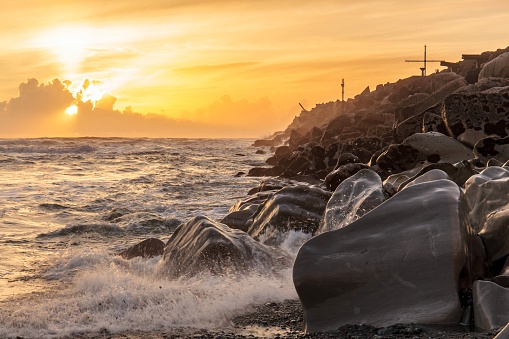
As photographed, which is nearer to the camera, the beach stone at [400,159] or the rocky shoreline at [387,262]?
the rocky shoreline at [387,262]

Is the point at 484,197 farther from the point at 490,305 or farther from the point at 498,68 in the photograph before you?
the point at 498,68

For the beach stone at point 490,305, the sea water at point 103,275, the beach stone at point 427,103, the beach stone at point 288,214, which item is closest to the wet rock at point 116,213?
the sea water at point 103,275

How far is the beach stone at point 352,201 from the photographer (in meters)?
7.71

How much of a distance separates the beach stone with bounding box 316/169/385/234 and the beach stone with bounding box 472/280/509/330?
9.91ft

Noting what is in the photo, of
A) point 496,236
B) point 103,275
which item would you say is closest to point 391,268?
point 496,236

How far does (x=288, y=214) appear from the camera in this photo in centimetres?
901

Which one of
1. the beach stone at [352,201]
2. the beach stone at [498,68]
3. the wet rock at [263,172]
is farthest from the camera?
the beach stone at [498,68]

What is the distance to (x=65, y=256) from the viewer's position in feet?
29.6

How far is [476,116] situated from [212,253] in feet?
33.0

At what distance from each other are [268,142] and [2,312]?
84783 mm

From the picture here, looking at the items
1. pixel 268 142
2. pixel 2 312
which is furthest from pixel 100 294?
pixel 268 142

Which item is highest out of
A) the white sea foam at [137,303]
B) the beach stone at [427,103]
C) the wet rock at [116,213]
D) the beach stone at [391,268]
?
the beach stone at [427,103]

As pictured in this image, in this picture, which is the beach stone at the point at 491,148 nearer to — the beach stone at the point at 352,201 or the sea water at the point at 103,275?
the beach stone at the point at 352,201

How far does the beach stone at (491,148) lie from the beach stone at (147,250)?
745 centimetres
